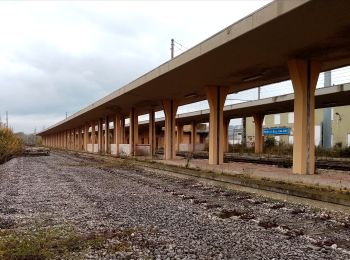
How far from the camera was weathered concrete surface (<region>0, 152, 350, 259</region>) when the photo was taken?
558cm

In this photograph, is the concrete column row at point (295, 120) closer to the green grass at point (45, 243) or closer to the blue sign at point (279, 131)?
the blue sign at point (279, 131)

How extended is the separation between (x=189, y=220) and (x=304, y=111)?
336 inches

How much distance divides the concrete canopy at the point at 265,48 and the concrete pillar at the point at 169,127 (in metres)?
→ 5.33

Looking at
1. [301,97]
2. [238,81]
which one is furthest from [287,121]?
[301,97]

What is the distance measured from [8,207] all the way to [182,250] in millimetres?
5485

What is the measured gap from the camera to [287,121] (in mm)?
61844

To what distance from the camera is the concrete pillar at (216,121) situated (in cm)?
2152

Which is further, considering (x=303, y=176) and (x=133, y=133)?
(x=133, y=133)

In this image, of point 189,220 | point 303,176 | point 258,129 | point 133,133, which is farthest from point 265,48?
point 258,129

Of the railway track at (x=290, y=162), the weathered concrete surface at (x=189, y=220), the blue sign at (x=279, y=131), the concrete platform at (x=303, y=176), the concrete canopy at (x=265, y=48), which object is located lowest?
the weathered concrete surface at (x=189, y=220)

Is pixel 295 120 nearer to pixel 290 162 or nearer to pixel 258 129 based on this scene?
pixel 290 162

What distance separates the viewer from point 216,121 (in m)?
21.6

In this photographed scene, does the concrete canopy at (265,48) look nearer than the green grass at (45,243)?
No

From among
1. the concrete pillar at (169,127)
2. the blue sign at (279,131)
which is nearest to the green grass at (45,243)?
the concrete pillar at (169,127)
